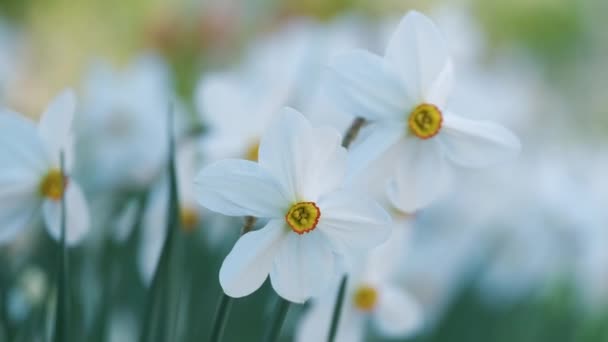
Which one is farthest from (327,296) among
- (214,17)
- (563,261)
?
(214,17)

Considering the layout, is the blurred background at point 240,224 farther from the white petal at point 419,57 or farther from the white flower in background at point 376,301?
the white petal at point 419,57

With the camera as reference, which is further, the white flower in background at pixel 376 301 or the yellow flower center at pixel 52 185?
the white flower in background at pixel 376 301

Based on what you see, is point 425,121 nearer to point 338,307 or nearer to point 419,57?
point 419,57

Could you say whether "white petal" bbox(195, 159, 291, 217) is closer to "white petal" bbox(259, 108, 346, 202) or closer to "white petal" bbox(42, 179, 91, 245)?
"white petal" bbox(259, 108, 346, 202)

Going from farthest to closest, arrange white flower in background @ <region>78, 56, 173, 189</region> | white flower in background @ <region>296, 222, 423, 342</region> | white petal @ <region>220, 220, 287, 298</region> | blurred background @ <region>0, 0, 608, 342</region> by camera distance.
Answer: white flower in background @ <region>78, 56, 173, 189</region>
blurred background @ <region>0, 0, 608, 342</region>
white flower in background @ <region>296, 222, 423, 342</region>
white petal @ <region>220, 220, 287, 298</region>

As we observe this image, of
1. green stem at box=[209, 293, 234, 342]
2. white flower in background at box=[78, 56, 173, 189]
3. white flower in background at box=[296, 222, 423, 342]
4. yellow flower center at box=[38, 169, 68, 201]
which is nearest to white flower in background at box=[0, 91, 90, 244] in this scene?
yellow flower center at box=[38, 169, 68, 201]

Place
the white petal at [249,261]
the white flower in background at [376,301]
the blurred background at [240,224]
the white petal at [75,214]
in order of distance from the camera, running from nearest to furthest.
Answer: the white petal at [249,261] < the white petal at [75,214] < the white flower in background at [376,301] < the blurred background at [240,224]

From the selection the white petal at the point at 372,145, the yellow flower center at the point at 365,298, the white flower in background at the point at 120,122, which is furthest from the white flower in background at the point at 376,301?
the white flower in background at the point at 120,122
